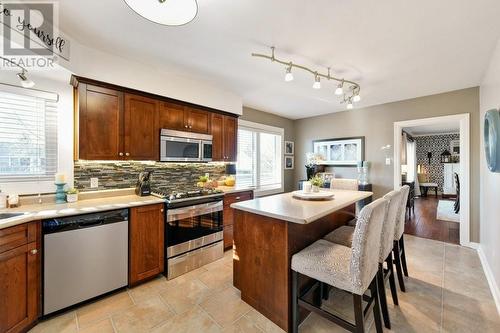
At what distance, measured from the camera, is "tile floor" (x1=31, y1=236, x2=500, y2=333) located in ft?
5.59

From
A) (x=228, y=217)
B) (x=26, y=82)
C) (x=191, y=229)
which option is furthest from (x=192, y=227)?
(x=26, y=82)

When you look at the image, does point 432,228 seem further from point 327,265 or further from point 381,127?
point 327,265

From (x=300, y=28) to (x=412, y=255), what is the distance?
11.0 feet

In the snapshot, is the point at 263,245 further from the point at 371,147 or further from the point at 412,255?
the point at 371,147

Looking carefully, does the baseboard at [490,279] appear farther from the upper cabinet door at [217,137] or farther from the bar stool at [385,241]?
the upper cabinet door at [217,137]

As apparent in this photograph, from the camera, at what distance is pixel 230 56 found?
239 cm

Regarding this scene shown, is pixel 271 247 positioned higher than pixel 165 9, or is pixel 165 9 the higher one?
pixel 165 9

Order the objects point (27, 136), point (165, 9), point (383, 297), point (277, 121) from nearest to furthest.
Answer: point (165, 9) < point (383, 297) < point (27, 136) < point (277, 121)

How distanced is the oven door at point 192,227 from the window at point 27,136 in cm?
137

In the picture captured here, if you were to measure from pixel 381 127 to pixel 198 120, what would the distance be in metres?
3.58

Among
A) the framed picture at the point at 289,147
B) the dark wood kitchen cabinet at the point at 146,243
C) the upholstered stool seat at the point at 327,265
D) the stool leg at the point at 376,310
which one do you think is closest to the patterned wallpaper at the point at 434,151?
the framed picture at the point at 289,147

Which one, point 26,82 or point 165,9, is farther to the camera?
point 26,82

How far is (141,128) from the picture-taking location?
2.63 m

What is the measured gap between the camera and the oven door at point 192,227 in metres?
2.46
